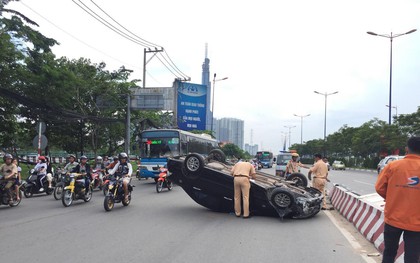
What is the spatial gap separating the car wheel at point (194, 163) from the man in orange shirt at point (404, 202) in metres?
6.71

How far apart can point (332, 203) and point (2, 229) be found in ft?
32.7

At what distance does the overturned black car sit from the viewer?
9445mm

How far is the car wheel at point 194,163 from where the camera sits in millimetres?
10664

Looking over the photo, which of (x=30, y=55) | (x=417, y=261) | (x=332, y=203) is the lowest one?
(x=332, y=203)

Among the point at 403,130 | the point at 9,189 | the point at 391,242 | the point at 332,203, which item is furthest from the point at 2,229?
the point at 403,130

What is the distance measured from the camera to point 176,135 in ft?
67.6

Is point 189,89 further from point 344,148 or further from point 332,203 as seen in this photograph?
point 344,148

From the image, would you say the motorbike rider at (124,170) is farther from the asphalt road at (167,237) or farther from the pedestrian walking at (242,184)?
the pedestrian walking at (242,184)

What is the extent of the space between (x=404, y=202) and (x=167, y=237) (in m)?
4.55

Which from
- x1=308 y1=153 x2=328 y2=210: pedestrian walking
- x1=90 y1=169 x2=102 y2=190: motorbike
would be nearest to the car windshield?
x1=90 y1=169 x2=102 y2=190: motorbike

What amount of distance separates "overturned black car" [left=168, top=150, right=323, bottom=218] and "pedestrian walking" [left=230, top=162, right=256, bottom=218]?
11.7 inches

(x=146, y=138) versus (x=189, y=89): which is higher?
(x=189, y=89)

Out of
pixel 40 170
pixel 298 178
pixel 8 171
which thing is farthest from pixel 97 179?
pixel 298 178

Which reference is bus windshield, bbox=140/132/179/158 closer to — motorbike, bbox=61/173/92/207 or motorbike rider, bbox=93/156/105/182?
motorbike rider, bbox=93/156/105/182
